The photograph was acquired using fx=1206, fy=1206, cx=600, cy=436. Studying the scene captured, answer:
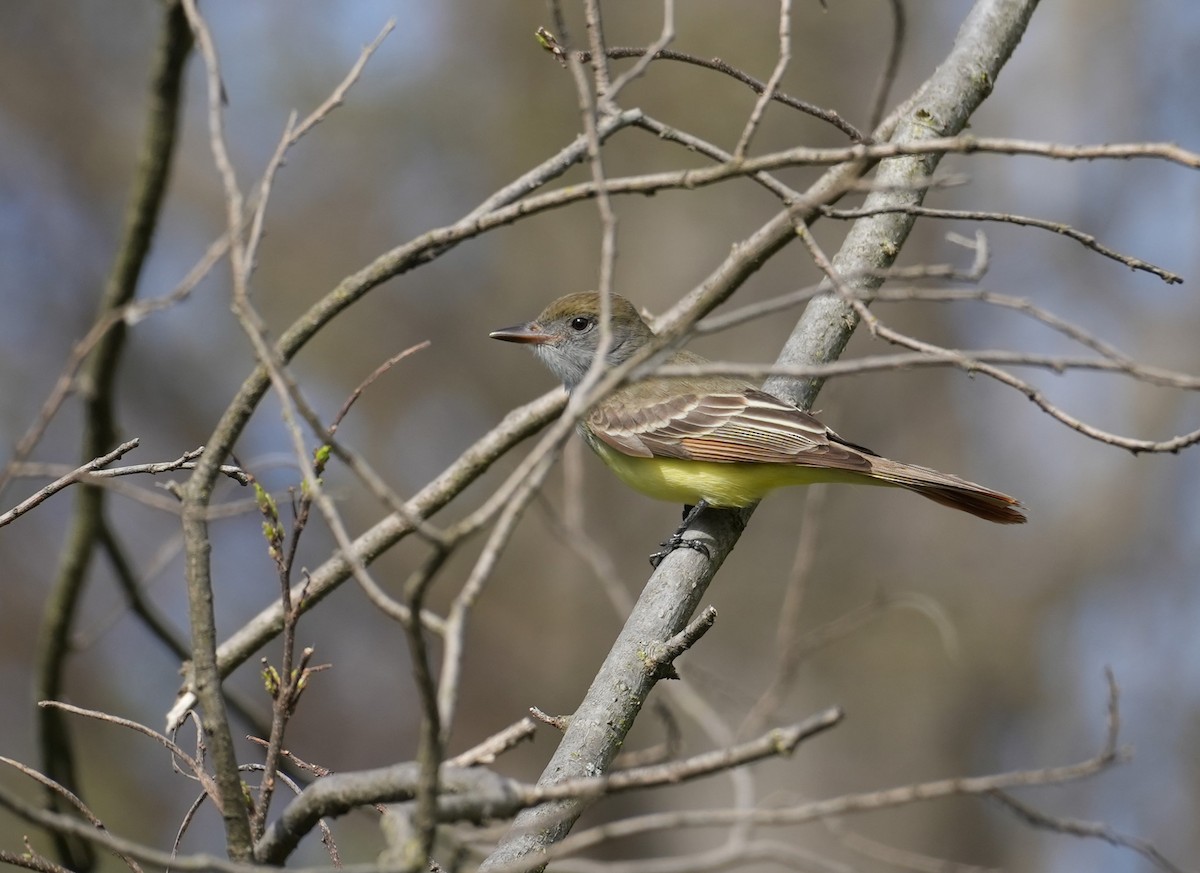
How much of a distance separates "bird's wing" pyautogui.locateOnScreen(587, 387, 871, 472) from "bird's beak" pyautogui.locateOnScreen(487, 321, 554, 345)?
2.05 feet

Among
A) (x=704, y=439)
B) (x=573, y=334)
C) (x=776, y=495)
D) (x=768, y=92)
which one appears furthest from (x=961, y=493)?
(x=776, y=495)

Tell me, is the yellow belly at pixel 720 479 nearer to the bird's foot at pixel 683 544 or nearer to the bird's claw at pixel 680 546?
the bird's foot at pixel 683 544

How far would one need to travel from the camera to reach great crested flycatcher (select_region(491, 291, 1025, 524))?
5.29m

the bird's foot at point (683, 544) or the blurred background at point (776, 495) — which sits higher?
the blurred background at point (776, 495)

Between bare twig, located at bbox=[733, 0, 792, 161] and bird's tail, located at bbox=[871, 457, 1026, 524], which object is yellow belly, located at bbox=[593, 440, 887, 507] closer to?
bird's tail, located at bbox=[871, 457, 1026, 524]

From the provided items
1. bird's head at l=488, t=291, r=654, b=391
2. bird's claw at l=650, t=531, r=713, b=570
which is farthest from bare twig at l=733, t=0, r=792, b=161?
bird's head at l=488, t=291, r=654, b=391

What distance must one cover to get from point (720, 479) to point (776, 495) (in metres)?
8.75

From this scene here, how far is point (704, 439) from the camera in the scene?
5793 millimetres

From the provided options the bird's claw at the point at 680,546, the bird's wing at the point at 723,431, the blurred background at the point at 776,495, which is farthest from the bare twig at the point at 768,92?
the blurred background at the point at 776,495

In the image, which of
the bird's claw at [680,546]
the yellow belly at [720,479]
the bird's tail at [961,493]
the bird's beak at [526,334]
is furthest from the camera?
the bird's beak at [526,334]

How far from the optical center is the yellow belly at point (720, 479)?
5.51 meters

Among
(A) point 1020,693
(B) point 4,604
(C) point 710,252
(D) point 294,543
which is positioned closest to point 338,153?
(C) point 710,252

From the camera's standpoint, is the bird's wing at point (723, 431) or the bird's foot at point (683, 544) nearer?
the bird's foot at point (683, 544)

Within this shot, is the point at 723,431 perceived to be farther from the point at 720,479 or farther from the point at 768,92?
the point at 768,92
